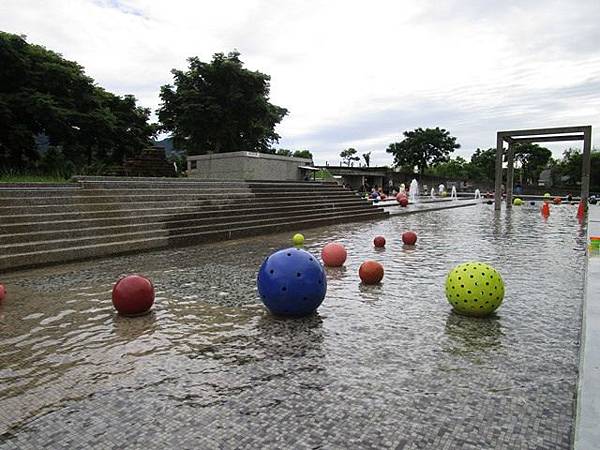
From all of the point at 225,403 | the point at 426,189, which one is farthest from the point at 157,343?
the point at 426,189

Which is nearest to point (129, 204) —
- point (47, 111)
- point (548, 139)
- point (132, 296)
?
point (132, 296)

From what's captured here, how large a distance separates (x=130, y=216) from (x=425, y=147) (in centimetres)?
7559

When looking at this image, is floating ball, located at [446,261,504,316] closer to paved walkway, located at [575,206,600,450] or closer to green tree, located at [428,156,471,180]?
paved walkway, located at [575,206,600,450]

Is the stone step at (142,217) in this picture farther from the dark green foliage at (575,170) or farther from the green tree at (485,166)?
the green tree at (485,166)

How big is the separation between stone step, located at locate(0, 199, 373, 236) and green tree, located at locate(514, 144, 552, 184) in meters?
68.8

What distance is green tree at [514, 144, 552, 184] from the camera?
255 feet

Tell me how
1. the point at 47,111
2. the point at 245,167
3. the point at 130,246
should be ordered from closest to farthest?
the point at 130,246, the point at 245,167, the point at 47,111

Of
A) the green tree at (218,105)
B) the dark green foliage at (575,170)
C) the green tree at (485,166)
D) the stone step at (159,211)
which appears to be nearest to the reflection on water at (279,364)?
the stone step at (159,211)

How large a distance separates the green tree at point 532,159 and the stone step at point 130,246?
71439 millimetres

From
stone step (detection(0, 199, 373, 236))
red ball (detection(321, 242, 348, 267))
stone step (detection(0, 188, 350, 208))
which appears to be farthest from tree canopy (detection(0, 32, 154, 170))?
red ball (detection(321, 242, 348, 267))

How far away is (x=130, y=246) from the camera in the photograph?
11.6m

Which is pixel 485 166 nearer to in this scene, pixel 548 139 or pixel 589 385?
pixel 548 139

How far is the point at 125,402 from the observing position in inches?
143

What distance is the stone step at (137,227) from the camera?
33.1 ft
